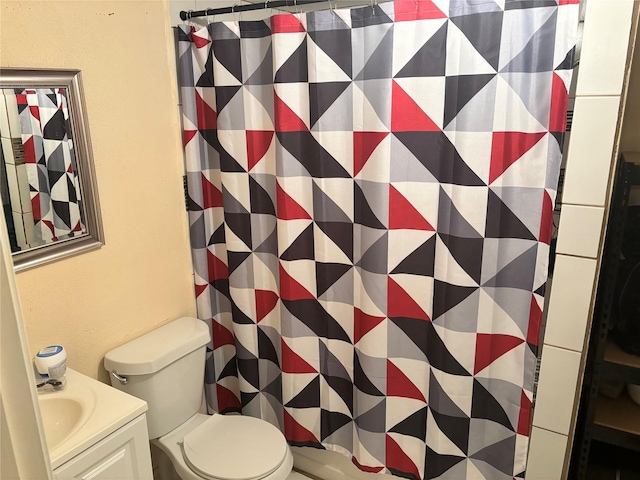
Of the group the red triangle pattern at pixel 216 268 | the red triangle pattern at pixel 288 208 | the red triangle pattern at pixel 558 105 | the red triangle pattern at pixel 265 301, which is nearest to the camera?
the red triangle pattern at pixel 558 105

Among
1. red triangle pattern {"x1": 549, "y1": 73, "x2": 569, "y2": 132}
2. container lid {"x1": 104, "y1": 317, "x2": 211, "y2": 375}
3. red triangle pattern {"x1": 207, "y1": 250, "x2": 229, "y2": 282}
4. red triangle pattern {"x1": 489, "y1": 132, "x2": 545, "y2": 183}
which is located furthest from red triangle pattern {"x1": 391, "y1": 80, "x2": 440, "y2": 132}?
container lid {"x1": 104, "y1": 317, "x2": 211, "y2": 375}

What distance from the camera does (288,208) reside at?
5.95 ft

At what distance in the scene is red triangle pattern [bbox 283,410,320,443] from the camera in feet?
6.73

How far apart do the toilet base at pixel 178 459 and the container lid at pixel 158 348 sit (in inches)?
11.7

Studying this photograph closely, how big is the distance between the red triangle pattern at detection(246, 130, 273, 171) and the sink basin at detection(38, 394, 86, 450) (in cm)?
100

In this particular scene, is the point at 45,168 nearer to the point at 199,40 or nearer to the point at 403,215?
the point at 199,40

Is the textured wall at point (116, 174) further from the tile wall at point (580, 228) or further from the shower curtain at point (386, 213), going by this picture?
the tile wall at point (580, 228)

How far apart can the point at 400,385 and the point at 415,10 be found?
4.05 feet

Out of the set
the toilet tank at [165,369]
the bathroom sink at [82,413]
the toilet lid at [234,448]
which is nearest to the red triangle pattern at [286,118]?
the toilet tank at [165,369]

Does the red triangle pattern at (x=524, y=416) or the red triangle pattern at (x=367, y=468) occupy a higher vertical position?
the red triangle pattern at (x=524, y=416)

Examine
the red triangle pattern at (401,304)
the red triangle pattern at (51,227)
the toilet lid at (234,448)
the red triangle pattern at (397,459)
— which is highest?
the red triangle pattern at (51,227)

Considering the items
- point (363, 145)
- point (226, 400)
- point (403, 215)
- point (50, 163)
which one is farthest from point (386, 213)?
point (226, 400)

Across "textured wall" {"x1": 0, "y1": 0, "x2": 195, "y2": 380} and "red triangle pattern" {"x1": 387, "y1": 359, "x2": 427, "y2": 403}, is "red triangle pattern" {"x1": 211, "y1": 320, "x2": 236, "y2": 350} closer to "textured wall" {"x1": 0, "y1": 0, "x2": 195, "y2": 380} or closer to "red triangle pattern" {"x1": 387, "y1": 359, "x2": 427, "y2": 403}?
"textured wall" {"x1": 0, "y1": 0, "x2": 195, "y2": 380}

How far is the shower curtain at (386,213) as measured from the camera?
1.45 meters
